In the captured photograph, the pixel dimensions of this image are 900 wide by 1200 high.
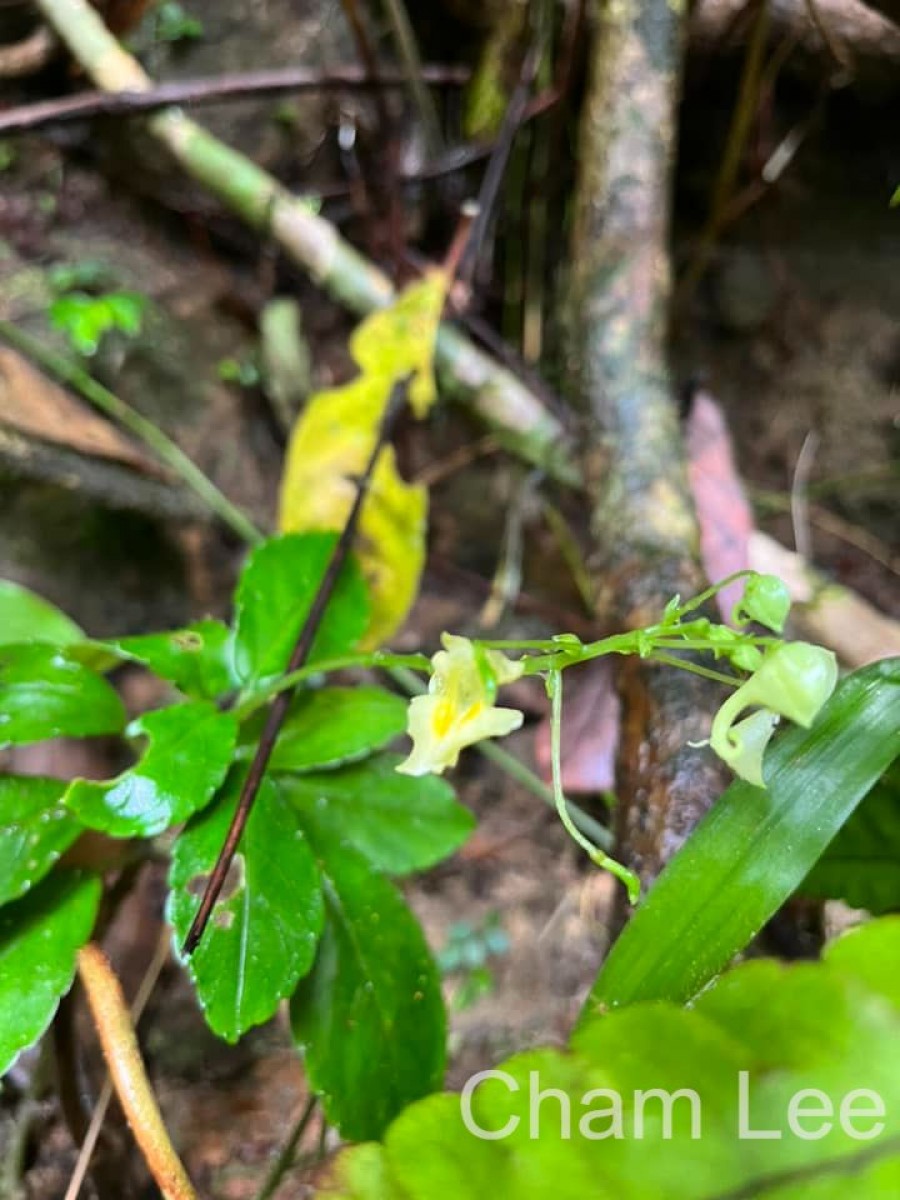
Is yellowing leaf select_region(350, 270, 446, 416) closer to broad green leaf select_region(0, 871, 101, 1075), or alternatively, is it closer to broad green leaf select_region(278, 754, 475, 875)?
broad green leaf select_region(278, 754, 475, 875)

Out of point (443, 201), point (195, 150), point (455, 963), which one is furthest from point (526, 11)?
point (455, 963)

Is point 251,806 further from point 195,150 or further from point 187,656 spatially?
point 195,150

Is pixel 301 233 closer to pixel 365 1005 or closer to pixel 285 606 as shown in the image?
pixel 285 606

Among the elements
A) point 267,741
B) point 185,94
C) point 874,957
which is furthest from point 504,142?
point 874,957

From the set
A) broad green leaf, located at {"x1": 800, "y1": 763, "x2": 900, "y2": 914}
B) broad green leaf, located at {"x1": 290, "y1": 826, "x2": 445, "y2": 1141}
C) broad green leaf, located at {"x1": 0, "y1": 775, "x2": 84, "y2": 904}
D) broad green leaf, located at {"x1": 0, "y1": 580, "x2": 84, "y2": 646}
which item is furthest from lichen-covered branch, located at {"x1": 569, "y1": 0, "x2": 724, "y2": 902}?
broad green leaf, located at {"x1": 0, "y1": 580, "x2": 84, "y2": 646}

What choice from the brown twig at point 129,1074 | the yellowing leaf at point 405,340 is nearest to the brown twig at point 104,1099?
the brown twig at point 129,1074

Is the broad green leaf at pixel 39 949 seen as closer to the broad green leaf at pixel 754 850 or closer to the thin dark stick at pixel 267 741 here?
the thin dark stick at pixel 267 741
